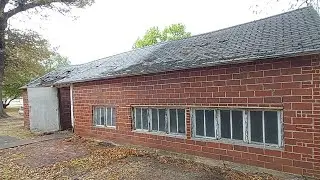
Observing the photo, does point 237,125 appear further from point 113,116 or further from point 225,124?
point 113,116

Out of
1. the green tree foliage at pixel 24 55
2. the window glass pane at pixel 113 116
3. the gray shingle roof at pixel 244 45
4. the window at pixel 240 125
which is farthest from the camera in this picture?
the green tree foliage at pixel 24 55

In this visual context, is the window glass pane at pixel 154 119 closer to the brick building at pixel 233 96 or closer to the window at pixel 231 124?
the brick building at pixel 233 96

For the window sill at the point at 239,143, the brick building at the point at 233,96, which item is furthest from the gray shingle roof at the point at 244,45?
the window sill at the point at 239,143

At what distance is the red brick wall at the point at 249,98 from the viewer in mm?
6332

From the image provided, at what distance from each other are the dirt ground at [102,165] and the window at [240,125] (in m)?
0.83

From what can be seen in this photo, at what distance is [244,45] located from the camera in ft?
27.0

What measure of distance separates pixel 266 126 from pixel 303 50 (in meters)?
2.01

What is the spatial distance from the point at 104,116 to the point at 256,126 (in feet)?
21.8

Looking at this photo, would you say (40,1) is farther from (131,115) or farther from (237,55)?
(237,55)

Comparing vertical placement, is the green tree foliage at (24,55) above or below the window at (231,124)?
above

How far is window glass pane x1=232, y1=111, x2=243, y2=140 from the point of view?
752cm

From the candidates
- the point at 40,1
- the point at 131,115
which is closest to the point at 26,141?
the point at 131,115

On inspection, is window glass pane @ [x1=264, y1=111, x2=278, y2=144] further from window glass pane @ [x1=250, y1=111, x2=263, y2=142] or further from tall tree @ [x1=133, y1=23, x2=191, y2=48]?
tall tree @ [x1=133, y1=23, x2=191, y2=48]

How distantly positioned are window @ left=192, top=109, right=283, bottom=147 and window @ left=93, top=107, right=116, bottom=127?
4.14m
